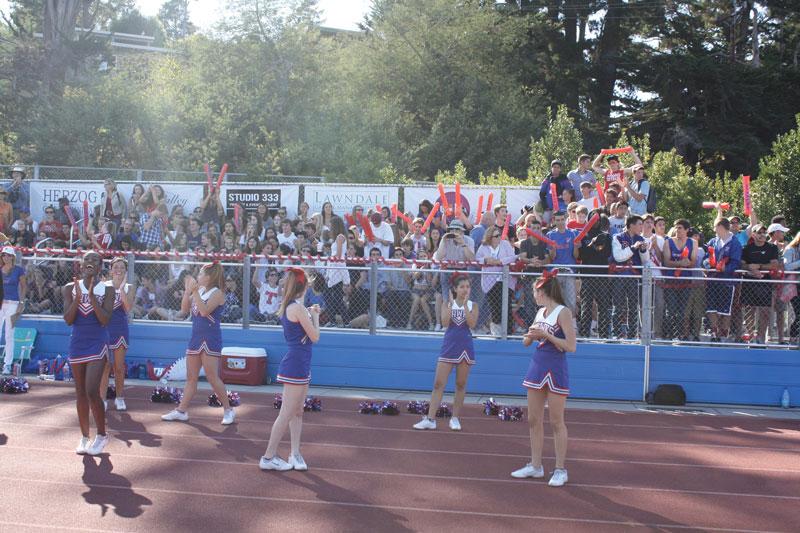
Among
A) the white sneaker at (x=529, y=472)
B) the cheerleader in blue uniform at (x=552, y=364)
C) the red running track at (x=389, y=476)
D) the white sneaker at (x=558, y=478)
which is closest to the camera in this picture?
the red running track at (x=389, y=476)

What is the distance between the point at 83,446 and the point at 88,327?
1266 millimetres

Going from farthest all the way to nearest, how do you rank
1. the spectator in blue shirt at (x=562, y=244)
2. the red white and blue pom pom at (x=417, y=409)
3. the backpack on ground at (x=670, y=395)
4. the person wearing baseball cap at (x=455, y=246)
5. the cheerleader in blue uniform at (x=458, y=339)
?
the person wearing baseball cap at (x=455, y=246) < the spectator in blue shirt at (x=562, y=244) < the backpack on ground at (x=670, y=395) < the red white and blue pom pom at (x=417, y=409) < the cheerleader in blue uniform at (x=458, y=339)

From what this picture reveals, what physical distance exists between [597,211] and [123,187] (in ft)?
32.6

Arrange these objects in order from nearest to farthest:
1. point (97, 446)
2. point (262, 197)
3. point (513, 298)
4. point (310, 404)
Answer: point (97, 446), point (310, 404), point (513, 298), point (262, 197)

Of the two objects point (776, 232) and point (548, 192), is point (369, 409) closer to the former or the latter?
point (548, 192)

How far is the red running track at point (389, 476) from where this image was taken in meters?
7.12

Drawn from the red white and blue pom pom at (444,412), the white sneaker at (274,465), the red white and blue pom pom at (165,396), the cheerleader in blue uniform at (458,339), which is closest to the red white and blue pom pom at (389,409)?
the red white and blue pom pom at (444,412)

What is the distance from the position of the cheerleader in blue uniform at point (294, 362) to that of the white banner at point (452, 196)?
7.87 m

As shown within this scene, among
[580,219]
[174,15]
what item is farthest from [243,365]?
[174,15]

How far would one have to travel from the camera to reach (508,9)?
1612 inches

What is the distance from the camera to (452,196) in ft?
53.9

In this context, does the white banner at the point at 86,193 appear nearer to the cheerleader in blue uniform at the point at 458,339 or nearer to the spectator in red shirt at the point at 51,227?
the spectator in red shirt at the point at 51,227

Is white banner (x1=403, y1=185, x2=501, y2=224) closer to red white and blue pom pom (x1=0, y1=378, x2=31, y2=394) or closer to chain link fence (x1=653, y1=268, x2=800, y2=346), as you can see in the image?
chain link fence (x1=653, y1=268, x2=800, y2=346)

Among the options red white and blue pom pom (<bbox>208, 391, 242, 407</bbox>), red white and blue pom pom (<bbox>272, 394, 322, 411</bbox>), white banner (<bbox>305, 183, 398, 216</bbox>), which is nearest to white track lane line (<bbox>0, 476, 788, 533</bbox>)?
red white and blue pom pom (<bbox>208, 391, 242, 407</bbox>)
